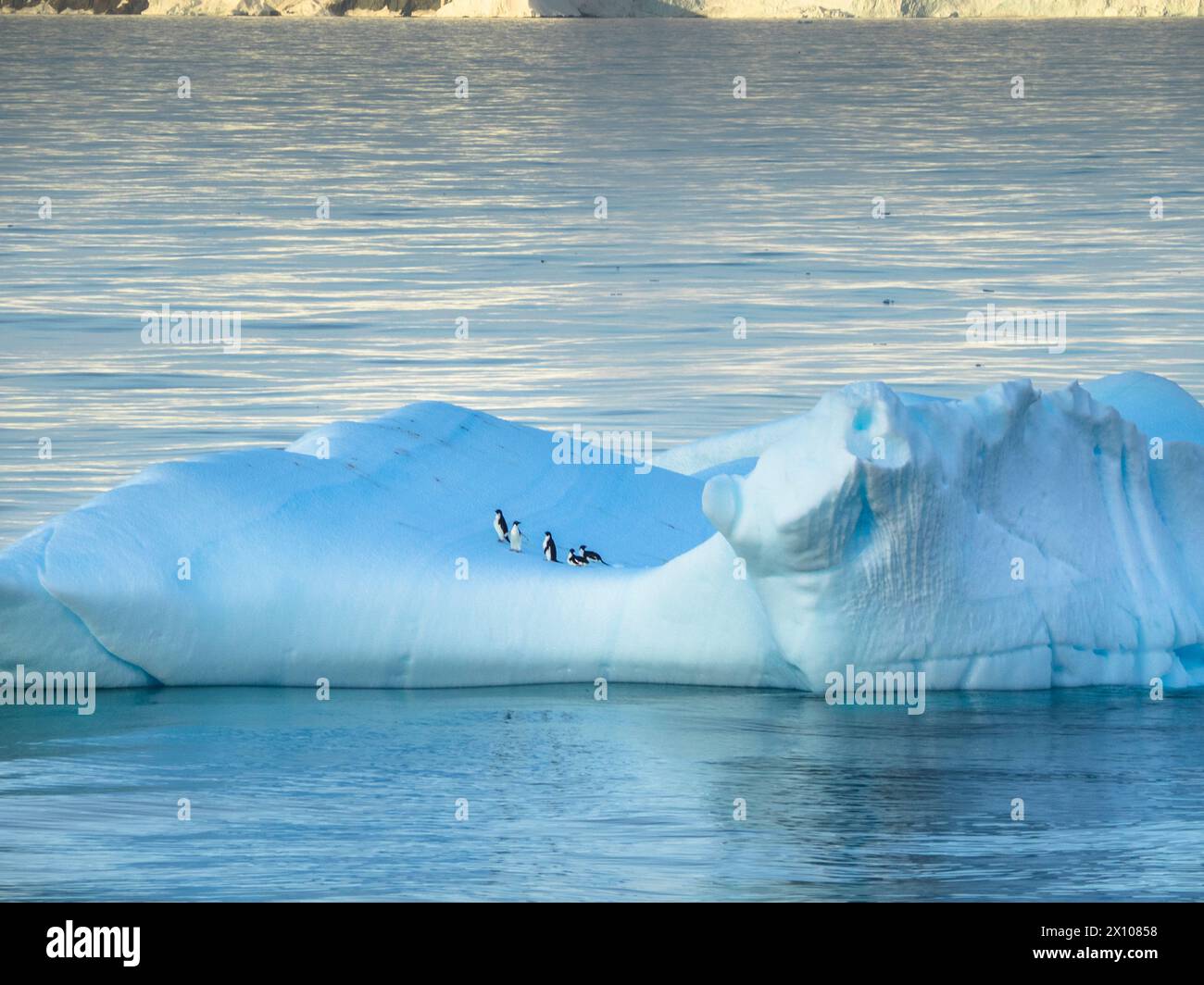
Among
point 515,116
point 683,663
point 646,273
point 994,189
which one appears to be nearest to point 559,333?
point 646,273

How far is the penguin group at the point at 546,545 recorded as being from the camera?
45.3 ft

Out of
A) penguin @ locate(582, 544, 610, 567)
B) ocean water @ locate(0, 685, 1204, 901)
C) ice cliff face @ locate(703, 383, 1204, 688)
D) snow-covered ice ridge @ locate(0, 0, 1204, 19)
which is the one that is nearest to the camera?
ocean water @ locate(0, 685, 1204, 901)

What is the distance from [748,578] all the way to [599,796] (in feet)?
6.54

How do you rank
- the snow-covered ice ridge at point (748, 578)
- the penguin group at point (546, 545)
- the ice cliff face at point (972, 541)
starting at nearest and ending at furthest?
1. the ice cliff face at point (972, 541)
2. the snow-covered ice ridge at point (748, 578)
3. the penguin group at point (546, 545)

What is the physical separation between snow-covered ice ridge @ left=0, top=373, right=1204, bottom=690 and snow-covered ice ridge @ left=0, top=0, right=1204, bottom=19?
13020 centimetres

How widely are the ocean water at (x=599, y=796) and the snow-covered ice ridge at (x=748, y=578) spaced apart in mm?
238

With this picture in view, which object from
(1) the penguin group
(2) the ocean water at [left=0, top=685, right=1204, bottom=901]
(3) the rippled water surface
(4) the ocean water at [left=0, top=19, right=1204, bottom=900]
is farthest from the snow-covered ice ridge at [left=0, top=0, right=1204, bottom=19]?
(2) the ocean water at [left=0, top=685, right=1204, bottom=901]

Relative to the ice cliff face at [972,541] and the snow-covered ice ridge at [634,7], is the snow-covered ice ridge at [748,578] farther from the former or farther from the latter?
the snow-covered ice ridge at [634,7]

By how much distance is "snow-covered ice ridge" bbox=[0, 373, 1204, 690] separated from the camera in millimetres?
12531

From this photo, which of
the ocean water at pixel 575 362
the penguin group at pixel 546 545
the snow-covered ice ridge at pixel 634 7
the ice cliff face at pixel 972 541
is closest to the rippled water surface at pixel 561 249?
the ocean water at pixel 575 362

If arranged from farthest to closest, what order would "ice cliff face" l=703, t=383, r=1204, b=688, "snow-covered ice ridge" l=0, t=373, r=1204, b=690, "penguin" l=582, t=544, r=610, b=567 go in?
"penguin" l=582, t=544, r=610, b=567 → "snow-covered ice ridge" l=0, t=373, r=1204, b=690 → "ice cliff face" l=703, t=383, r=1204, b=688

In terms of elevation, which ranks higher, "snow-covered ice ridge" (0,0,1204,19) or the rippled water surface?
"snow-covered ice ridge" (0,0,1204,19)

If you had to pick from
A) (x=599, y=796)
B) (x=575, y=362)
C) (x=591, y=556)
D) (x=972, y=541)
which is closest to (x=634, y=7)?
(x=575, y=362)

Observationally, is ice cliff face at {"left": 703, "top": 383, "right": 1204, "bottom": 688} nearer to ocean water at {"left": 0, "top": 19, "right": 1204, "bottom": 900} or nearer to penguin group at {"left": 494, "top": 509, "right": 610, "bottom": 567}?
ocean water at {"left": 0, "top": 19, "right": 1204, "bottom": 900}
